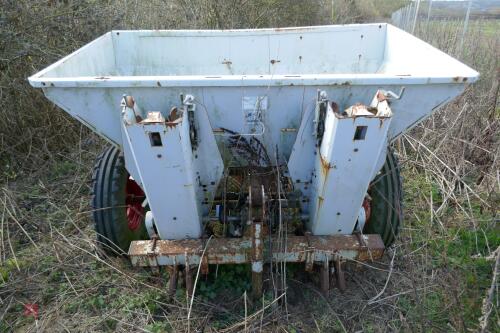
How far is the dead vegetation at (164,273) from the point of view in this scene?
85.6 inches

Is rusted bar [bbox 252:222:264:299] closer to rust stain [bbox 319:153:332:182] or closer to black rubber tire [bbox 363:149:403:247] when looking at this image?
rust stain [bbox 319:153:332:182]

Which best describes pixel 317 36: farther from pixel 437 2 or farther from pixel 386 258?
pixel 437 2

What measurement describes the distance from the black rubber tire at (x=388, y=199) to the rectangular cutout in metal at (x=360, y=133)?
2.62 feet

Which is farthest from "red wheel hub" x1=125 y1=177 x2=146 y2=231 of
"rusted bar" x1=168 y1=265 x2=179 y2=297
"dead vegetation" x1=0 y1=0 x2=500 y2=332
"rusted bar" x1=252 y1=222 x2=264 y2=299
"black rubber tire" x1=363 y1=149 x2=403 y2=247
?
"black rubber tire" x1=363 y1=149 x2=403 y2=247

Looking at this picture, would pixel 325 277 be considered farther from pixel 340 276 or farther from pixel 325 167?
pixel 325 167

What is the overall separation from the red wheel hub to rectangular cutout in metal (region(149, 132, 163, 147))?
1022 mm

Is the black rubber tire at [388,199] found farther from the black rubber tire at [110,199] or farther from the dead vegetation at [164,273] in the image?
the black rubber tire at [110,199]

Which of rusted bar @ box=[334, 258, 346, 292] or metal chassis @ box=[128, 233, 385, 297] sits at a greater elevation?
metal chassis @ box=[128, 233, 385, 297]

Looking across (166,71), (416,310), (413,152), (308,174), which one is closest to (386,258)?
(416,310)

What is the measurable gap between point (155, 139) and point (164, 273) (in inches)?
46.0

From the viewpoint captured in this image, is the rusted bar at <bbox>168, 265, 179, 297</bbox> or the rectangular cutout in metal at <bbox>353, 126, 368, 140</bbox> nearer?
the rectangular cutout in metal at <bbox>353, 126, 368, 140</bbox>

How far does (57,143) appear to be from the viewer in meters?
4.02

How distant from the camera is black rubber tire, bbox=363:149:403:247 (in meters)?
2.38

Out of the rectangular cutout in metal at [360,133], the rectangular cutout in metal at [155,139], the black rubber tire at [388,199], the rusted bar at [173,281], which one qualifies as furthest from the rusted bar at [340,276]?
the rectangular cutout in metal at [155,139]
